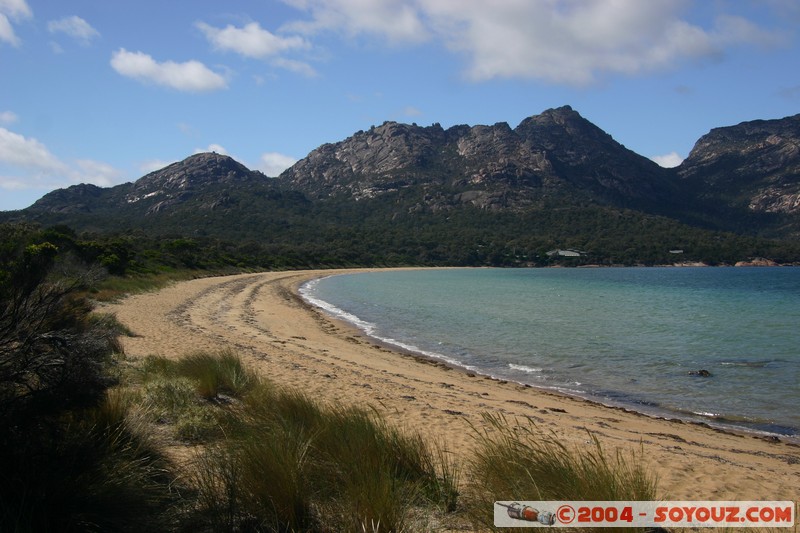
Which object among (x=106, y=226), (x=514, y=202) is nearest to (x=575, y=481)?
(x=106, y=226)

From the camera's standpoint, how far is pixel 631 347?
1780 centimetres

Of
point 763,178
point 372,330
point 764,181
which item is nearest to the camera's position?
point 372,330

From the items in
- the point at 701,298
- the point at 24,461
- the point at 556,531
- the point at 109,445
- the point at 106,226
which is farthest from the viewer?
the point at 106,226

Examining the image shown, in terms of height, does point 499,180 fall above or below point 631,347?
above

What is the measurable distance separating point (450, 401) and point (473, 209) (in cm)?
14443

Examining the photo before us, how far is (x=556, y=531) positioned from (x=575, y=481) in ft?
1.54

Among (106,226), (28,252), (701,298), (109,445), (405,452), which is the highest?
(106,226)

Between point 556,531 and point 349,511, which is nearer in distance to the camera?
point 556,531

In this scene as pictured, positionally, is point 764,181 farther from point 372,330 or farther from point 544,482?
point 544,482

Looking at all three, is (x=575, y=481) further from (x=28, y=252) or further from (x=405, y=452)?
(x=28, y=252)

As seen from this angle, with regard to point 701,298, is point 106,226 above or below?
above

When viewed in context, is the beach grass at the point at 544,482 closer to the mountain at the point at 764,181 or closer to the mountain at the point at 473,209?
the mountain at the point at 473,209

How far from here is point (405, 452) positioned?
4.52 m

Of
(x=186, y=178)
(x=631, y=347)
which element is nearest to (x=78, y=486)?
(x=631, y=347)
